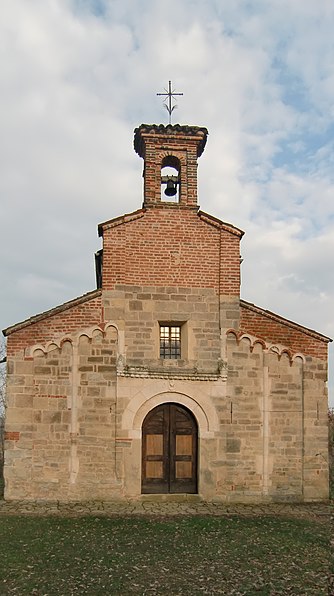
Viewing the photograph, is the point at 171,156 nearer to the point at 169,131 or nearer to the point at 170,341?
the point at 169,131

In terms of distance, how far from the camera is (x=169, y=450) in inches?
548

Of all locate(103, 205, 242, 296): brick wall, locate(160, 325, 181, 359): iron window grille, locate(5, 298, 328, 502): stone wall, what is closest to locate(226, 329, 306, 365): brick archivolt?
locate(5, 298, 328, 502): stone wall

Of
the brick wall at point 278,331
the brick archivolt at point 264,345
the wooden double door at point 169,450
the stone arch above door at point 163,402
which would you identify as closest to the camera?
the stone arch above door at point 163,402

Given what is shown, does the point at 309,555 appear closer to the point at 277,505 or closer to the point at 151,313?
the point at 277,505

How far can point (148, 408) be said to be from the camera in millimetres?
13844

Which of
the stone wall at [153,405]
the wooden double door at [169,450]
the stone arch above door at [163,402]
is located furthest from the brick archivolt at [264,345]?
the wooden double door at [169,450]

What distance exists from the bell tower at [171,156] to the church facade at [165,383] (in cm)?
10

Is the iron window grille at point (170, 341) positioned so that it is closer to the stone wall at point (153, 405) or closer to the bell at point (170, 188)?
the stone wall at point (153, 405)

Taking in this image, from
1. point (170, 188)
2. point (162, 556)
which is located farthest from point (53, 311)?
point (162, 556)

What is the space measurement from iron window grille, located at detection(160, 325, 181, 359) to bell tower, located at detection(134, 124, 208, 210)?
10.6 feet

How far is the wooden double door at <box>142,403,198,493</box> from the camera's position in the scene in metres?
13.8

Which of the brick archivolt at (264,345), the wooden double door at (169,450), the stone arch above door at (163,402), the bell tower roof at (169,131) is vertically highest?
the bell tower roof at (169,131)

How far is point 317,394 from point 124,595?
836cm

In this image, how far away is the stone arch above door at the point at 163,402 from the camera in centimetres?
1367
